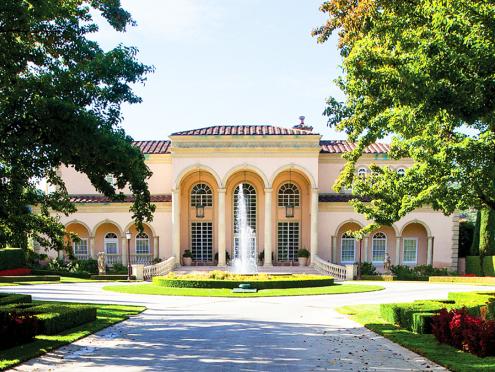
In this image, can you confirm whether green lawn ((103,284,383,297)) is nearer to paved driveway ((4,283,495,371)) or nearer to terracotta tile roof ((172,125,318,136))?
paved driveway ((4,283,495,371))

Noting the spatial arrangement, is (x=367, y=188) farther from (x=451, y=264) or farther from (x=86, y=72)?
(x=451, y=264)

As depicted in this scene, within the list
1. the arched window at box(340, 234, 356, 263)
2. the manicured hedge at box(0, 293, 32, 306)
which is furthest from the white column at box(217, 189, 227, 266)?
the manicured hedge at box(0, 293, 32, 306)

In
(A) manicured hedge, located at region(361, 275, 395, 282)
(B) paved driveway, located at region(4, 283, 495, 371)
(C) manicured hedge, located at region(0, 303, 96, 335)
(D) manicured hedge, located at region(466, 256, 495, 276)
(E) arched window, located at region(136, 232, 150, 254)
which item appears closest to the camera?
(B) paved driveway, located at region(4, 283, 495, 371)

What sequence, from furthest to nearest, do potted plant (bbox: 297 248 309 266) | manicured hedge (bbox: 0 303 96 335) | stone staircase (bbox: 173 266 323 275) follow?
potted plant (bbox: 297 248 309 266)
stone staircase (bbox: 173 266 323 275)
manicured hedge (bbox: 0 303 96 335)

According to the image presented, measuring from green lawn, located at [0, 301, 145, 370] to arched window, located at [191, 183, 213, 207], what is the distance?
23419 mm

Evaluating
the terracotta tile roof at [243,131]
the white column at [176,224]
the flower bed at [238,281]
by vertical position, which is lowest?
the flower bed at [238,281]

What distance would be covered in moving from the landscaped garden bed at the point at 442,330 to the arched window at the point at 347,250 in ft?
75.2

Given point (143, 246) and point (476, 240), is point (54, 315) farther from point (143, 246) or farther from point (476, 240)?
point (476, 240)

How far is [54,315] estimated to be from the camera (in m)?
12.5

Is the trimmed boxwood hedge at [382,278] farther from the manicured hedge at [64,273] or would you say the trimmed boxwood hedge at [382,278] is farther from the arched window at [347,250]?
the manicured hedge at [64,273]

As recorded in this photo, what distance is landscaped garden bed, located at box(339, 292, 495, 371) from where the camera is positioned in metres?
9.68

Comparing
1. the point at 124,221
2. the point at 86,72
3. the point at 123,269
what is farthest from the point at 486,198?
the point at 124,221

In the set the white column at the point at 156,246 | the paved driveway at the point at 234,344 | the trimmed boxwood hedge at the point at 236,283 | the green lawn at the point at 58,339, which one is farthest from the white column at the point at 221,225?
the green lawn at the point at 58,339

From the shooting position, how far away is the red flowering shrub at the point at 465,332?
9719 millimetres
